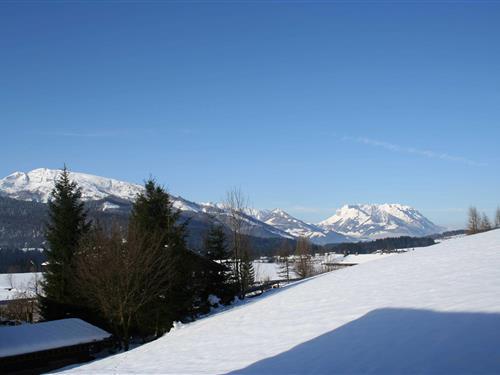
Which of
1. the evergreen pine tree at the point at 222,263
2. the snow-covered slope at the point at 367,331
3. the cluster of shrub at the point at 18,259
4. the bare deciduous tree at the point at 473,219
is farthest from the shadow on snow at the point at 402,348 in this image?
the cluster of shrub at the point at 18,259

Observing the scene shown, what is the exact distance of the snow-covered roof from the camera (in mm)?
21703

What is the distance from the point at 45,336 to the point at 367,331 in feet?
61.4

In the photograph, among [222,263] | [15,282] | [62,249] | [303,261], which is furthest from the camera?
[15,282]

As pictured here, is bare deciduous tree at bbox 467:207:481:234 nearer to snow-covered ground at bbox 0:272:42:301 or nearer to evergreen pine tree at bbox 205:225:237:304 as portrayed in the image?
evergreen pine tree at bbox 205:225:237:304

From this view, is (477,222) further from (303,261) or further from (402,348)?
(402,348)

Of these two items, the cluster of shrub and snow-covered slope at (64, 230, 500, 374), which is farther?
the cluster of shrub

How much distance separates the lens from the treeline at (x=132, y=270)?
26656 millimetres

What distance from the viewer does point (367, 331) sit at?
1275 cm

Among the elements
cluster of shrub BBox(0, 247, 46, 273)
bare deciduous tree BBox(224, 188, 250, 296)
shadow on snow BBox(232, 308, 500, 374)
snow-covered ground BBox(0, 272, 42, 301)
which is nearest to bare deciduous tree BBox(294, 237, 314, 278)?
bare deciduous tree BBox(224, 188, 250, 296)

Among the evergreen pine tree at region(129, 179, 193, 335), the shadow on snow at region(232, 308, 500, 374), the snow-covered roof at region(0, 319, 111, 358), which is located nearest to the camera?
the shadow on snow at region(232, 308, 500, 374)

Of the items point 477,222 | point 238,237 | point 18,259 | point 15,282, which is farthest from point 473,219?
point 18,259

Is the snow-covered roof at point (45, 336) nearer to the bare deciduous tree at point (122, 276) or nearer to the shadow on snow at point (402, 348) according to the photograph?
the bare deciduous tree at point (122, 276)

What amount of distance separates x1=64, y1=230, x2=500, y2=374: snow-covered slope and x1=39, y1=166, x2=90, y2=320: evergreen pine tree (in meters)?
12.2

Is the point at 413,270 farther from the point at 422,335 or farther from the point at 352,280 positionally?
the point at 422,335
